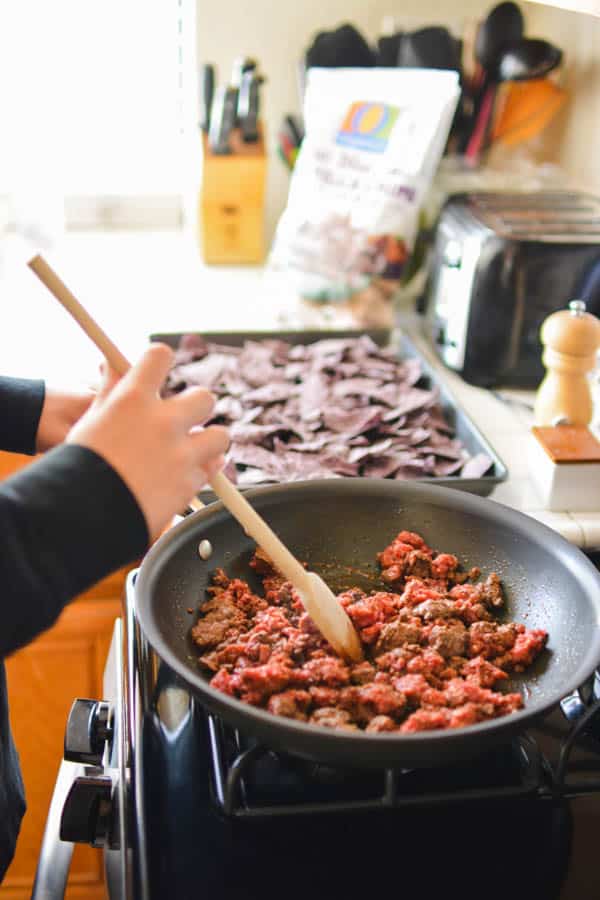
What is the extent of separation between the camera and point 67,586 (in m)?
0.56

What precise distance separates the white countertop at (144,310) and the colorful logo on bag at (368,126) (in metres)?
0.28

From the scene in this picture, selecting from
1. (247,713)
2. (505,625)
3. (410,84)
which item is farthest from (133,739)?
(410,84)

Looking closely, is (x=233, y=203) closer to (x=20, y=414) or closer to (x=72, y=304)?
(x=20, y=414)

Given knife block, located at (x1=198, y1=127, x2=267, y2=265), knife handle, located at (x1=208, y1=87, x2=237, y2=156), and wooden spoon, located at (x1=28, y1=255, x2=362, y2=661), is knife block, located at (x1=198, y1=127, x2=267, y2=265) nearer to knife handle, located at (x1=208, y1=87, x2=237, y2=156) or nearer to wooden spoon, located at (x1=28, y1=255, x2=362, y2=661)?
knife handle, located at (x1=208, y1=87, x2=237, y2=156)

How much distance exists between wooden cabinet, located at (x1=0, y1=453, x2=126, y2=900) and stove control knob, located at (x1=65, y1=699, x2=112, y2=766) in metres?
0.39

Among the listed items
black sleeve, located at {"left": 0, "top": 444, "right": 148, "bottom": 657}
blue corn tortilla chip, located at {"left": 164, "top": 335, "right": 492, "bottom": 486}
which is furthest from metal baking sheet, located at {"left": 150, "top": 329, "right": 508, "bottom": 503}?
black sleeve, located at {"left": 0, "top": 444, "right": 148, "bottom": 657}

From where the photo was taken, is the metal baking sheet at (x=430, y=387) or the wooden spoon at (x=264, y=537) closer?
the wooden spoon at (x=264, y=537)

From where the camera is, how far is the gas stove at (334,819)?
677 millimetres

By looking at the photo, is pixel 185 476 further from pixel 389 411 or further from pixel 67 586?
pixel 389 411

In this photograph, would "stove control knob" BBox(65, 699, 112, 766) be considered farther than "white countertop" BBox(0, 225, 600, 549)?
No

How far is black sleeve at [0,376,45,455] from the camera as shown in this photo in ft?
2.75

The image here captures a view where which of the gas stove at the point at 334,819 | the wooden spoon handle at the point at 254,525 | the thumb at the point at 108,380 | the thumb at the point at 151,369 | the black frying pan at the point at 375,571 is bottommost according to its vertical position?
the gas stove at the point at 334,819

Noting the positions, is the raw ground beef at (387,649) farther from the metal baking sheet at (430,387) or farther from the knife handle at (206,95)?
the knife handle at (206,95)

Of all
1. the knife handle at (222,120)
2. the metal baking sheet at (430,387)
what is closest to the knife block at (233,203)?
the knife handle at (222,120)
